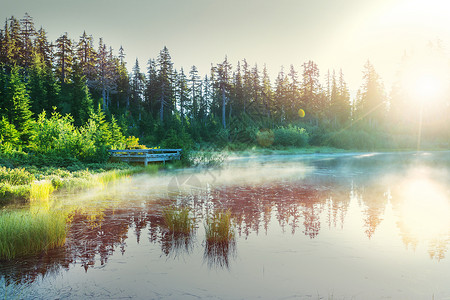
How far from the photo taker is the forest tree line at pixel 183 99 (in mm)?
45656

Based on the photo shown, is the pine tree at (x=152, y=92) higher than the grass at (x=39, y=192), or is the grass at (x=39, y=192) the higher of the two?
the pine tree at (x=152, y=92)

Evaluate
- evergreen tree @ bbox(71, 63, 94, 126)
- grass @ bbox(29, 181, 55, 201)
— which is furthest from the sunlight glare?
evergreen tree @ bbox(71, 63, 94, 126)

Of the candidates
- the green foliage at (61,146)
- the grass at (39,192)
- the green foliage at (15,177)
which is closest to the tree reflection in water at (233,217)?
the grass at (39,192)

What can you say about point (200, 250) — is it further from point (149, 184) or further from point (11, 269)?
point (149, 184)

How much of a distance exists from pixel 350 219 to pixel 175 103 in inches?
2549

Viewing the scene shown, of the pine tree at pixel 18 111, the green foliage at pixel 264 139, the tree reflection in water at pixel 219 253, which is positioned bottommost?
the tree reflection in water at pixel 219 253

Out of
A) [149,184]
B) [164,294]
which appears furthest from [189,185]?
[164,294]

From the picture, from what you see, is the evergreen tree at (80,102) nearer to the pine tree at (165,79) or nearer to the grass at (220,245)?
the pine tree at (165,79)

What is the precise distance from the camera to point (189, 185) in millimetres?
17344

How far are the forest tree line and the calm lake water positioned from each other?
2743 cm

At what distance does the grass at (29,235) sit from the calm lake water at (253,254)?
0.31 metres

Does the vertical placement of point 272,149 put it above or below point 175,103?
below

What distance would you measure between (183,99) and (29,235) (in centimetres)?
6817

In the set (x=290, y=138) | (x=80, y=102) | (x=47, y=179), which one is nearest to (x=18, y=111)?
(x=80, y=102)
